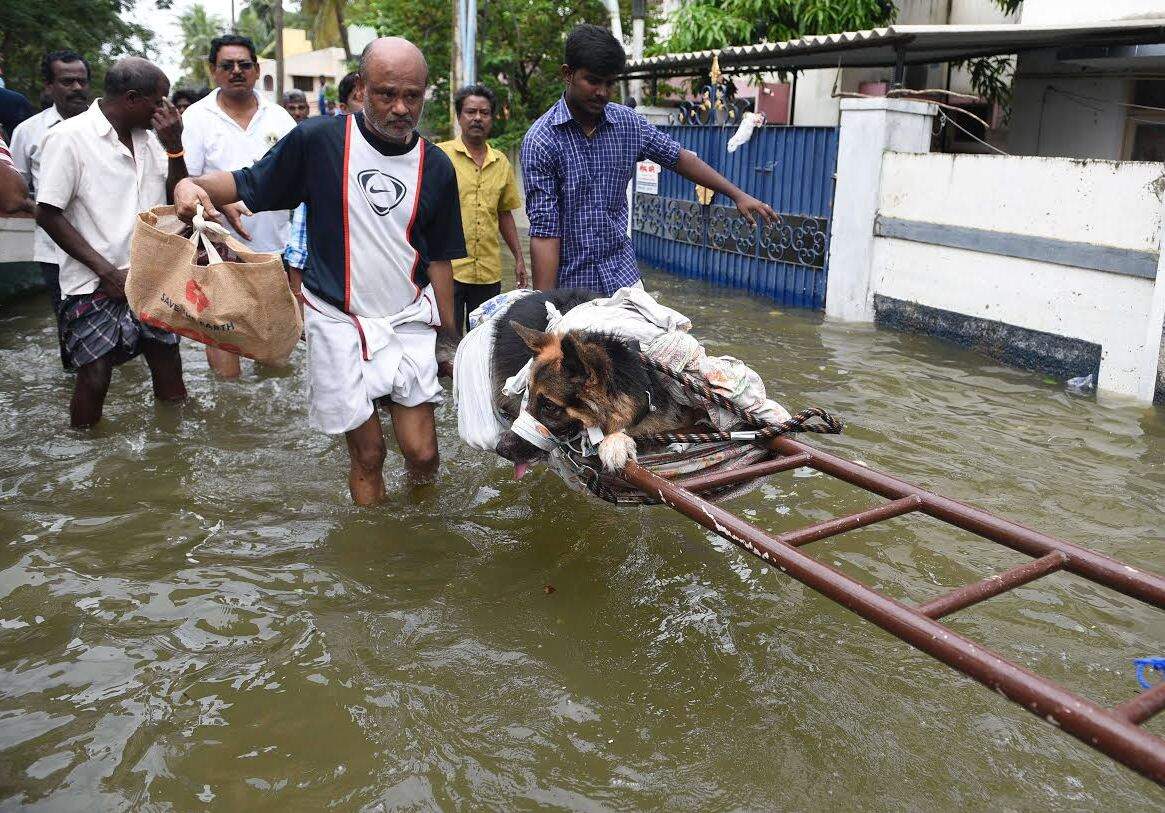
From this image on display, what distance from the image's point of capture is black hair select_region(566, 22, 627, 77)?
4055 millimetres

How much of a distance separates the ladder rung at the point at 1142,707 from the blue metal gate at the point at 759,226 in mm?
8124

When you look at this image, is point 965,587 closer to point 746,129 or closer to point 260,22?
point 746,129

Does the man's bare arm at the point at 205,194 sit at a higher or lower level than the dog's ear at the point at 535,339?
higher

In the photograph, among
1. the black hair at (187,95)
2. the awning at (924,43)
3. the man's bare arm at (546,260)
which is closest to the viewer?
the man's bare arm at (546,260)

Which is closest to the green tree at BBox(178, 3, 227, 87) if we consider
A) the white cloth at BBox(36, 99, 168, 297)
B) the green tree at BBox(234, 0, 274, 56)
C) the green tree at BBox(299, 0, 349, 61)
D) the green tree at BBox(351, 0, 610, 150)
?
the green tree at BBox(234, 0, 274, 56)

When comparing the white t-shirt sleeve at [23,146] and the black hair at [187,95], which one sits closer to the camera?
the white t-shirt sleeve at [23,146]

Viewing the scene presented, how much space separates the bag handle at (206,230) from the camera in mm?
3502

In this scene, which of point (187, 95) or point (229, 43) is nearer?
point (229, 43)

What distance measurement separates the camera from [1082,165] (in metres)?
6.76

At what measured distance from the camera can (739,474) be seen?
9.21 ft

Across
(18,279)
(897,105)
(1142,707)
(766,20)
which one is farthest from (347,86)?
(766,20)

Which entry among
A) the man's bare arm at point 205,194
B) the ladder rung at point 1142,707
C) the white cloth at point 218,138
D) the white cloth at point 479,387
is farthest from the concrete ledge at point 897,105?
the ladder rung at point 1142,707

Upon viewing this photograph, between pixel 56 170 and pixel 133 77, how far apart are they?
598mm

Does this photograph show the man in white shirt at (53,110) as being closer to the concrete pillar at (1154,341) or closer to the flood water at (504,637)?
the flood water at (504,637)
